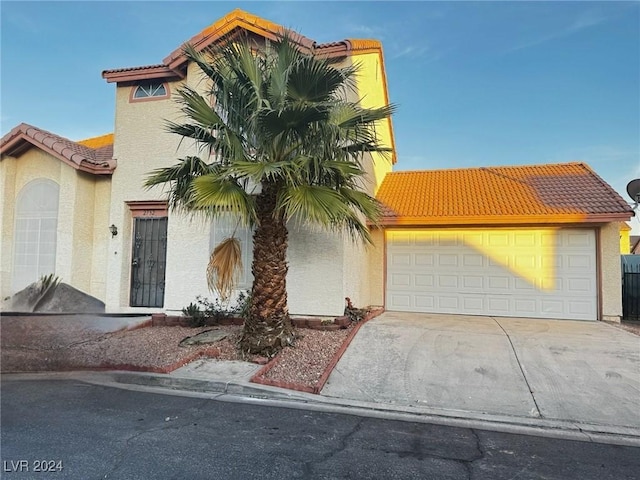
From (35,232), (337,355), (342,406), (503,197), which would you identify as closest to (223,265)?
(337,355)

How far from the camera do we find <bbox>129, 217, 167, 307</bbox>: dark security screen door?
428 inches

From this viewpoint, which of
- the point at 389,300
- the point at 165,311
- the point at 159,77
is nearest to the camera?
the point at 165,311

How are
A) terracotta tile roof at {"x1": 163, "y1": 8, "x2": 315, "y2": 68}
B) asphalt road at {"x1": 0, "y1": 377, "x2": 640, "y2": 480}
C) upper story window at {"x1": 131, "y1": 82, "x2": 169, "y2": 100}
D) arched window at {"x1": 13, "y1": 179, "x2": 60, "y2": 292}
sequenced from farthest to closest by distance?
upper story window at {"x1": 131, "y1": 82, "x2": 169, "y2": 100} → arched window at {"x1": 13, "y1": 179, "x2": 60, "y2": 292} → terracotta tile roof at {"x1": 163, "y1": 8, "x2": 315, "y2": 68} → asphalt road at {"x1": 0, "y1": 377, "x2": 640, "y2": 480}

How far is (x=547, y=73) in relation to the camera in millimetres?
12672

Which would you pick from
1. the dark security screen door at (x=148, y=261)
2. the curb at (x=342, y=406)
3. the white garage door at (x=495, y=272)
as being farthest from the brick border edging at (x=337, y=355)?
the dark security screen door at (x=148, y=261)

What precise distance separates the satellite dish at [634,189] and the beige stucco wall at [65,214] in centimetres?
1412

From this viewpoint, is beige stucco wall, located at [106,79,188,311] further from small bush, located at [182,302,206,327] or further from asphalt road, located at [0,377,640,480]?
asphalt road, located at [0,377,640,480]

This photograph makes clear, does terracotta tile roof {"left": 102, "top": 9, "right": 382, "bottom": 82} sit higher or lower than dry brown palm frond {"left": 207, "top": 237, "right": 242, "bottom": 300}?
higher

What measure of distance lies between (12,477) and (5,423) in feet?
5.12


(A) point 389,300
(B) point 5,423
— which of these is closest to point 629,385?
(A) point 389,300

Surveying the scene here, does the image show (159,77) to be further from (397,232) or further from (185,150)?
(397,232)

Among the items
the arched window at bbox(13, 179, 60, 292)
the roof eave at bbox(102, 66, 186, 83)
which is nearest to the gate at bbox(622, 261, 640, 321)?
the roof eave at bbox(102, 66, 186, 83)

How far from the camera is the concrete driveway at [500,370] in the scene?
557cm

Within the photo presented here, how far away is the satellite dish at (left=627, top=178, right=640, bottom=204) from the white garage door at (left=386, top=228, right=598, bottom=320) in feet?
4.34
